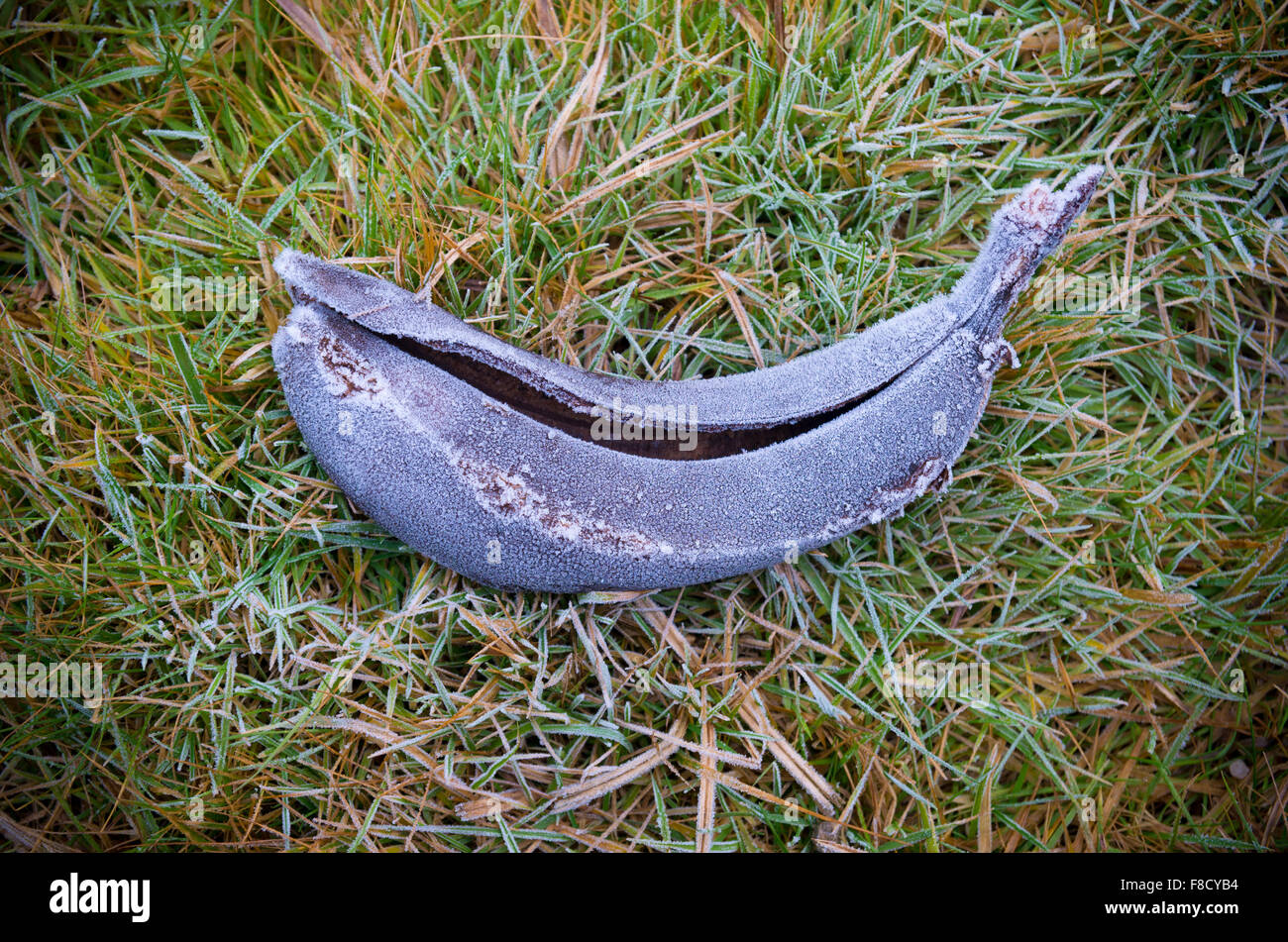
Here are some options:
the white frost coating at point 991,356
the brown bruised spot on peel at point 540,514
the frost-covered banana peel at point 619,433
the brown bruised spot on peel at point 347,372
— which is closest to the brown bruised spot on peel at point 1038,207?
the frost-covered banana peel at point 619,433

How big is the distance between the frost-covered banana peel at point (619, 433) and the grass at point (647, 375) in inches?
10.1

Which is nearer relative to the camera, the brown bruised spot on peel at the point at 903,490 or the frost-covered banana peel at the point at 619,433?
the frost-covered banana peel at the point at 619,433

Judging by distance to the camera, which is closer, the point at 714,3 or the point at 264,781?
the point at 264,781

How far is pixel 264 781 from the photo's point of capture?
2066 mm

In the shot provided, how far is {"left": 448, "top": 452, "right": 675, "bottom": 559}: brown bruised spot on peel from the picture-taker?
69.8 inches

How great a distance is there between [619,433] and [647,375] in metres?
0.32

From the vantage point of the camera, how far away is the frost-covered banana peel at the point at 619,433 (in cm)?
180

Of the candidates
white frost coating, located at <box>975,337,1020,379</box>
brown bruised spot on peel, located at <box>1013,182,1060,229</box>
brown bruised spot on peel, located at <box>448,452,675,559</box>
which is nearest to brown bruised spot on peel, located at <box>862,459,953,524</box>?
white frost coating, located at <box>975,337,1020,379</box>

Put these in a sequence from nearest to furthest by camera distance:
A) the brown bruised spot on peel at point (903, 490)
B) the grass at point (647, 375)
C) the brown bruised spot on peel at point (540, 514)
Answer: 1. the brown bruised spot on peel at point (540, 514)
2. the brown bruised spot on peel at point (903, 490)
3. the grass at point (647, 375)

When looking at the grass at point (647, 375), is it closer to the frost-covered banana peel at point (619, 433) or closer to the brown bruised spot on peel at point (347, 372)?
the frost-covered banana peel at point (619, 433)
